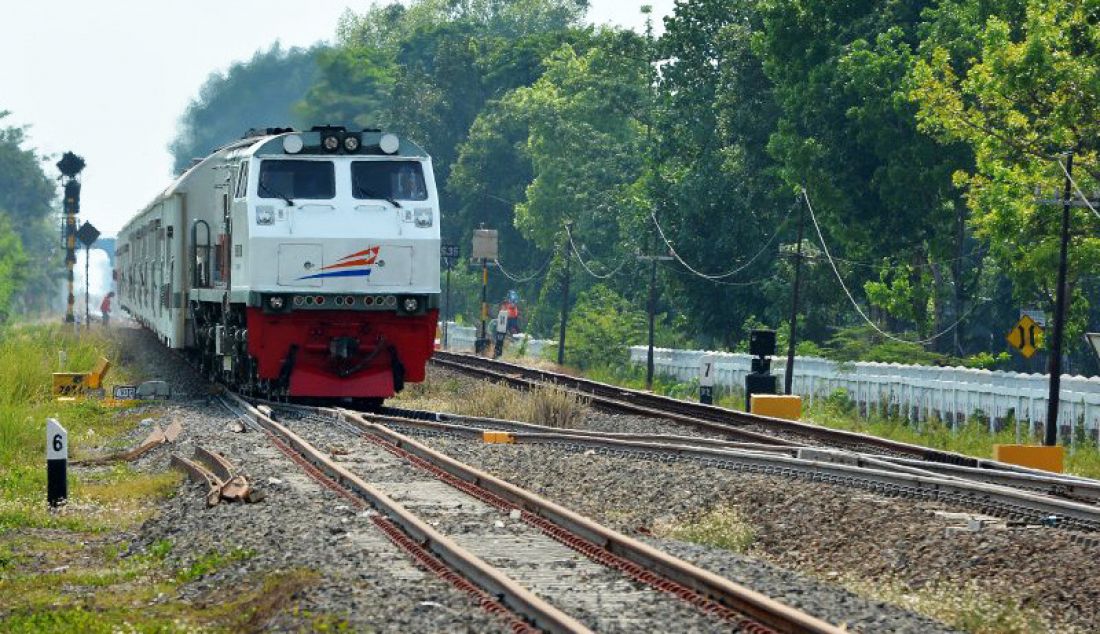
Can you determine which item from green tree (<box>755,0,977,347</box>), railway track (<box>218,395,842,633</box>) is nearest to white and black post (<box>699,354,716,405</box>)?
railway track (<box>218,395,842,633</box>)

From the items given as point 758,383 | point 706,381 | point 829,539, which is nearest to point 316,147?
point 706,381

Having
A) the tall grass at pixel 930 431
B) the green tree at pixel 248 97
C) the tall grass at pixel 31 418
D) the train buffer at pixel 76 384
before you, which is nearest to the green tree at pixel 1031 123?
the tall grass at pixel 930 431

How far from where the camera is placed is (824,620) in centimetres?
893

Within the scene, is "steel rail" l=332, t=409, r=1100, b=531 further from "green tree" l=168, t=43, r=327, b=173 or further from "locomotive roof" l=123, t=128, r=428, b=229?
"green tree" l=168, t=43, r=327, b=173

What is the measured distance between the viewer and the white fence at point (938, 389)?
86.1 feet

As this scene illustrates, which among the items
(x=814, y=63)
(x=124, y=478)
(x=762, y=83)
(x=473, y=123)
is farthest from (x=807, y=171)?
(x=473, y=123)

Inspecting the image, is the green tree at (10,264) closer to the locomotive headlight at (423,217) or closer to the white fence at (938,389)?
the white fence at (938,389)

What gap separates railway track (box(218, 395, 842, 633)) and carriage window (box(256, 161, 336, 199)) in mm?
5674

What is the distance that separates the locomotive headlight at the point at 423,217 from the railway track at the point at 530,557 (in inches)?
220

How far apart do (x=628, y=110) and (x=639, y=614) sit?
209 feet

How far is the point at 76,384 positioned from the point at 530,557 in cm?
1655

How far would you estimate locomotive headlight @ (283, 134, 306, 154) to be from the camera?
2100 cm

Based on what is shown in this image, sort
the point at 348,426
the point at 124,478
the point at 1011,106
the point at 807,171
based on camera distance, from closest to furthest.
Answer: the point at 124,478 → the point at 348,426 → the point at 1011,106 → the point at 807,171

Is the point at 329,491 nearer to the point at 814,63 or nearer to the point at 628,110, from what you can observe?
the point at 814,63
